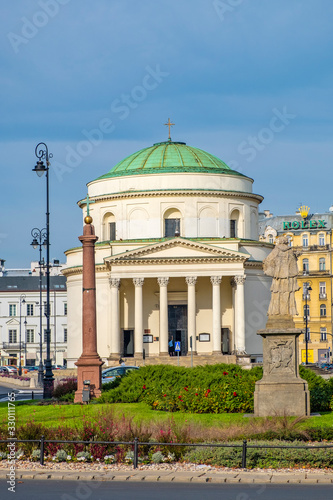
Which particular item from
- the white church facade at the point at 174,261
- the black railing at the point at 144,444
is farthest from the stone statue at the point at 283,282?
the white church facade at the point at 174,261

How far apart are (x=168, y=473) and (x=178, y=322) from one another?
67.0m

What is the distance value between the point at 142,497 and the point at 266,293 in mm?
72925

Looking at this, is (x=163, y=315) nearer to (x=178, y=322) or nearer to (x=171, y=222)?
(x=178, y=322)

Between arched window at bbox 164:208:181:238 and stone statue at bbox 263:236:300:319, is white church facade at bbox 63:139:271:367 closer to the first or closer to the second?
arched window at bbox 164:208:181:238

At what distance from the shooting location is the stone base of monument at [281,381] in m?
32.4

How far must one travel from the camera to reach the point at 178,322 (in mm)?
90625

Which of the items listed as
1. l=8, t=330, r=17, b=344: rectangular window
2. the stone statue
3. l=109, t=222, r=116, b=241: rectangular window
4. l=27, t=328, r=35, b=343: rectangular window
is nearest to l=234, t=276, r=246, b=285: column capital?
l=109, t=222, r=116, b=241: rectangular window

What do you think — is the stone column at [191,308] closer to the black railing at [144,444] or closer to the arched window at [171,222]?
the arched window at [171,222]

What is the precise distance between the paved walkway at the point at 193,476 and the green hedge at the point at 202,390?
1241 centimetres

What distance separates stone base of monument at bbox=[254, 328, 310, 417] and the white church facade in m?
49.7

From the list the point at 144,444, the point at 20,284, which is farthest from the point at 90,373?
the point at 20,284

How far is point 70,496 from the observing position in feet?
67.8

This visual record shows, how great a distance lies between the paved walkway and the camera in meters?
22.8

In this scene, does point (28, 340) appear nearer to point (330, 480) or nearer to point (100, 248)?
point (100, 248)
